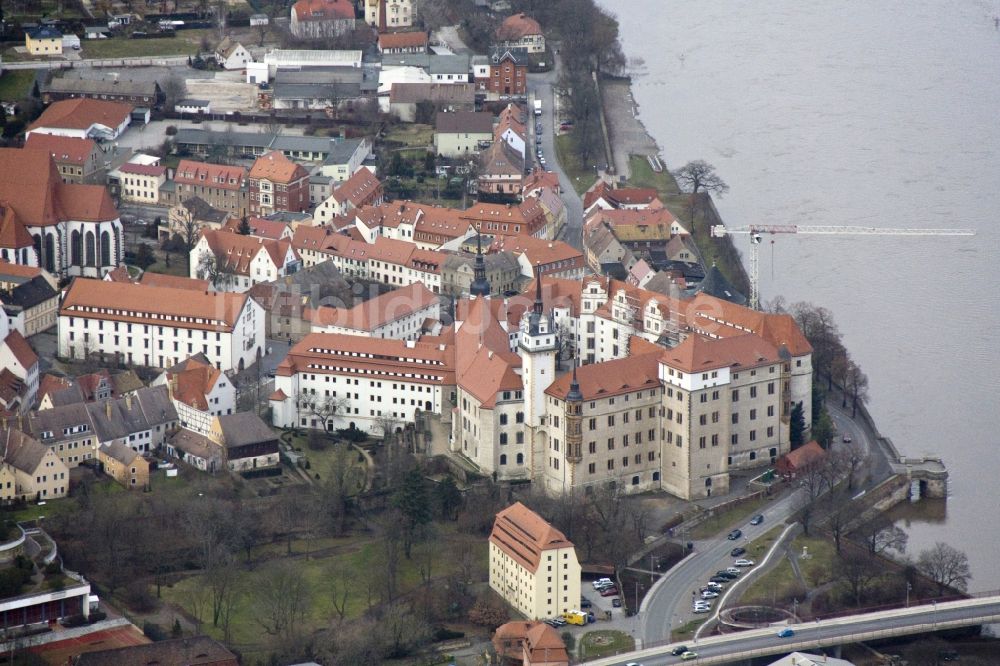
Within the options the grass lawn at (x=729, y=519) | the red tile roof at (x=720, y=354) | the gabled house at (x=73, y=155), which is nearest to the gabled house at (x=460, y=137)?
the gabled house at (x=73, y=155)

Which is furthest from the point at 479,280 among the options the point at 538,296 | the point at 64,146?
the point at 64,146

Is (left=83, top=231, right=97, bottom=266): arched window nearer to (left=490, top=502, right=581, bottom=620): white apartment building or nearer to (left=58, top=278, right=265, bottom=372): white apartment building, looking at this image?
(left=58, top=278, right=265, bottom=372): white apartment building

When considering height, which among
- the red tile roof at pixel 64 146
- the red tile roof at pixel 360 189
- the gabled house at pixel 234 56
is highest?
the gabled house at pixel 234 56

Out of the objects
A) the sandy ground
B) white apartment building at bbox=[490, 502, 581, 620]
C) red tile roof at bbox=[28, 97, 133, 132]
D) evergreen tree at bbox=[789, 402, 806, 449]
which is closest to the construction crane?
evergreen tree at bbox=[789, 402, 806, 449]

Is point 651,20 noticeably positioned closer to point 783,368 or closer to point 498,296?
point 498,296

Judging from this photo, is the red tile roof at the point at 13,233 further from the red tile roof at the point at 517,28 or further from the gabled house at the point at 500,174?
the red tile roof at the point at 517,28

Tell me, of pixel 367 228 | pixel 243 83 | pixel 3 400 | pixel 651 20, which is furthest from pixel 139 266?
pixel 651 20
